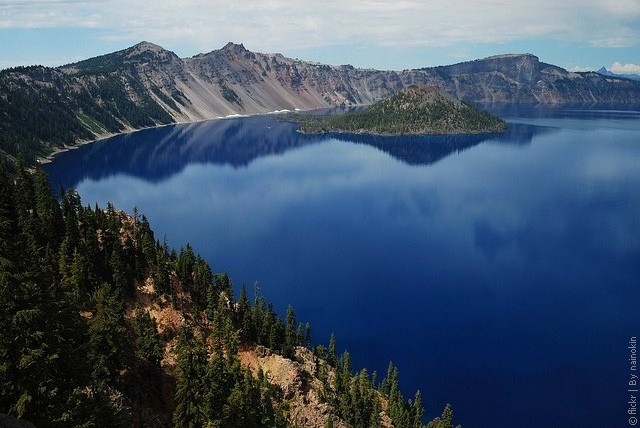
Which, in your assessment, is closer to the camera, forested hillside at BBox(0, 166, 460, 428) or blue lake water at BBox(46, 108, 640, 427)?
forested hillside at BBox(0, 166, 460, 428)

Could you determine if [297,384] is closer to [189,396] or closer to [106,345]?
[189,396]

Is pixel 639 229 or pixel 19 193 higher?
pixel 19 193

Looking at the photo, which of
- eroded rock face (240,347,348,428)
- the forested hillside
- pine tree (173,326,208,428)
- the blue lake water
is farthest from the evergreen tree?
the blue lake water

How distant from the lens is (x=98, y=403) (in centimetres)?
3328

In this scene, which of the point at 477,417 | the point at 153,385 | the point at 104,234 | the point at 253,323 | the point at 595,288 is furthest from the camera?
the point at 595,288

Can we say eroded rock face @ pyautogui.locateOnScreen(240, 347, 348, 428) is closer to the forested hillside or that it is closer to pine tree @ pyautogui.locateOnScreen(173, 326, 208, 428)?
the forested hillside

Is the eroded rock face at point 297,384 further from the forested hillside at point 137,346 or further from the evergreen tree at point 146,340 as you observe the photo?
the evergreen tree at point 146,340

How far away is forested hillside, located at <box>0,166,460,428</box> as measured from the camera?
29.8 m

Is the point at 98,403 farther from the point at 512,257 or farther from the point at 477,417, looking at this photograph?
the point at 512,257

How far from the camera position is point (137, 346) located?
59.4m

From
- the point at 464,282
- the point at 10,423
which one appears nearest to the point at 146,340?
the point at 10,423

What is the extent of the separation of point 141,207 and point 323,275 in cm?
9592

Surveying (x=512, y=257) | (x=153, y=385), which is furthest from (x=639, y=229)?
(x=153, y=385)

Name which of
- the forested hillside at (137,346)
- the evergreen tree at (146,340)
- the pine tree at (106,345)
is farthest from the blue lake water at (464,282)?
the pine tree at (106,345)
